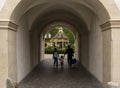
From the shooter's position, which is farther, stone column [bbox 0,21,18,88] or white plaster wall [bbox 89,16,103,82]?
white plaster wall [bbox 89,16,103,82]

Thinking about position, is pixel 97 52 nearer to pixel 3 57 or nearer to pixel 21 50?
pixel 21 50

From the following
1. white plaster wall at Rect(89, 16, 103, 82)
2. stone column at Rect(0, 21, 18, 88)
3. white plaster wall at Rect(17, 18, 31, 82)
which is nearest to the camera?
stone column at Rect(0, 21, 18, 88)

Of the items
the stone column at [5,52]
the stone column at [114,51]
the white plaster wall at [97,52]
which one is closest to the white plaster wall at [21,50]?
the stone column at [5,52]

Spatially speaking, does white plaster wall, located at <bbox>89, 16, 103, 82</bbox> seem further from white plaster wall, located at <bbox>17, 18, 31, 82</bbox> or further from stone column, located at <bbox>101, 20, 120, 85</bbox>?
white plaster wall, located at <bbox>17, 18, 31, 82</bbox>

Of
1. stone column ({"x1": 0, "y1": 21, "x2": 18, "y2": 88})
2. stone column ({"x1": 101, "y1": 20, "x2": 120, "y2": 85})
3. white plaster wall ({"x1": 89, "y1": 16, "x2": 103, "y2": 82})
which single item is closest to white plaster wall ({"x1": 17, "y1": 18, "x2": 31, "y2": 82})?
stone column ({"x1": 0, "y1": 21, "x2": 18, "y2": 88})

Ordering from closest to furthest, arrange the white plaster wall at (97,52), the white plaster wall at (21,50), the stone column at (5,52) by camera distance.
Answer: the stone column at (5,52) < the white plaster wall at (21,50) < the white plaster wall at (97,52)

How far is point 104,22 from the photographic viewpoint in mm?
10805

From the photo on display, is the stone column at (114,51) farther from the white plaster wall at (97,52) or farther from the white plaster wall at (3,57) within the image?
the white plaster wall at (3,57)

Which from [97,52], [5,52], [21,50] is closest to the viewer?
[5,52]

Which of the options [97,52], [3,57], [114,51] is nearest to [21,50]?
[97,52]

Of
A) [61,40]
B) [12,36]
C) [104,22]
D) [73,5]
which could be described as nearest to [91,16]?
[73,5]

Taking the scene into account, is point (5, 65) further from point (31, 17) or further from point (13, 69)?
point (31, 17)

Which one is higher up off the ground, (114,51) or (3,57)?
(114,51)

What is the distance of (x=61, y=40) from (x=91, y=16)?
120 ft
